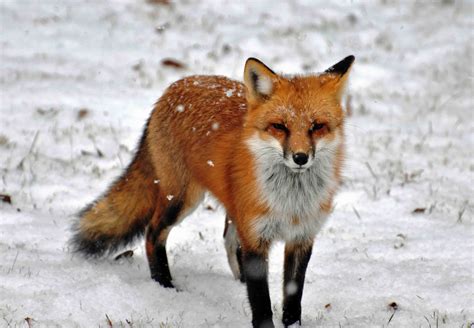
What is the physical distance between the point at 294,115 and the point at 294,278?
4.11 ft

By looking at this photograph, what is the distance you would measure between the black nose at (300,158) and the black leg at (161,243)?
5.34 ft

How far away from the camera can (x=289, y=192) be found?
4133 mm

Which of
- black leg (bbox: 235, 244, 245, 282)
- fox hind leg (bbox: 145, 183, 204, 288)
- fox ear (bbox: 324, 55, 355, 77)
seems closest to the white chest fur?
fox ear (bbox: 324, 55, 355, 77)

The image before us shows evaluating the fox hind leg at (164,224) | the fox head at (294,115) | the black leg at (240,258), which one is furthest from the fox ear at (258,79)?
the black leg at (240,258)

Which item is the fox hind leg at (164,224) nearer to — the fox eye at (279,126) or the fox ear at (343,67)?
the fox eye at (279,126)

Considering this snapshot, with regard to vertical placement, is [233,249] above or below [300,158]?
below

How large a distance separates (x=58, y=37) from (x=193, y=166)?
300 inches

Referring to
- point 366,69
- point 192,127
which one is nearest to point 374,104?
point 366,69

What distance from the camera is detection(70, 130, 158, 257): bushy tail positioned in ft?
17.1

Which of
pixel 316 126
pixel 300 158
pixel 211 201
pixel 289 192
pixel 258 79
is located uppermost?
pixel 258 79

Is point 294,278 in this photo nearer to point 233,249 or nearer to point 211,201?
point 233,249

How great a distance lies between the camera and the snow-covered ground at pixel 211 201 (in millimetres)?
4609

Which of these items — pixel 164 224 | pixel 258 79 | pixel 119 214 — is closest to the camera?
pixel 258 79

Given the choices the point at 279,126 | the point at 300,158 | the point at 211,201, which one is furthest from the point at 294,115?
the point at 211,201
